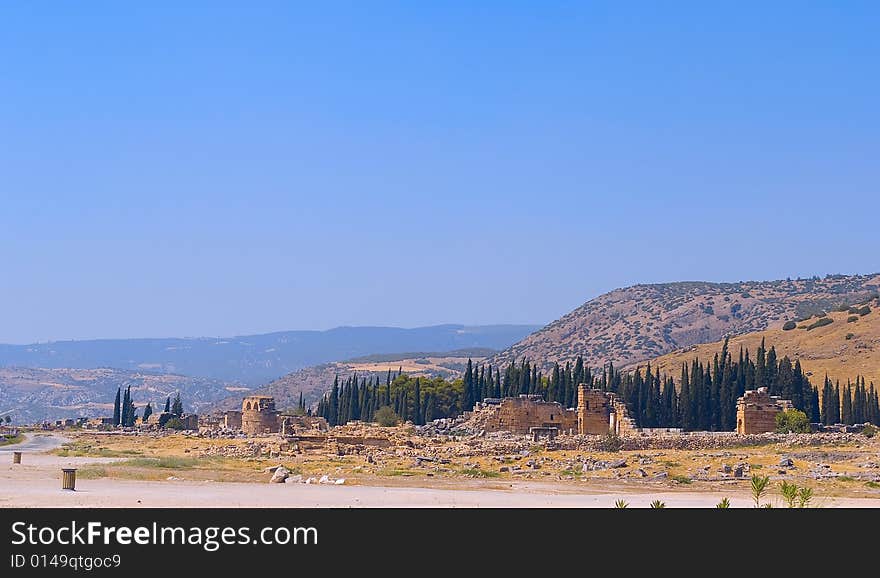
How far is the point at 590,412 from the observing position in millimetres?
51500

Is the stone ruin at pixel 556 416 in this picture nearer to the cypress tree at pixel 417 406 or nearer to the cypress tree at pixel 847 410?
the cypress tree at pixel 417 406

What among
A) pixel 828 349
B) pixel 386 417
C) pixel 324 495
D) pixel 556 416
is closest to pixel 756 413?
pixel 556 416

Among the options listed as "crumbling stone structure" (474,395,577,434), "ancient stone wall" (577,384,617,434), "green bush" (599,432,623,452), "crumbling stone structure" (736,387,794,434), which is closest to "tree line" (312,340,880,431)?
"ancient stone wall" (577,384,617,434)

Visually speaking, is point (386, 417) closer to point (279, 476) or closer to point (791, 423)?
point (791, 423)

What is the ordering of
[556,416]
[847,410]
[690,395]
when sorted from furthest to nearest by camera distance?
[847,410] < [690,395] < [556,416]

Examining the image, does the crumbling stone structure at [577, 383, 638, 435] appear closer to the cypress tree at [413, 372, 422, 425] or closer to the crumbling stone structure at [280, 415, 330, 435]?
the crumbling stone structure at [280, 415, 330, 435]

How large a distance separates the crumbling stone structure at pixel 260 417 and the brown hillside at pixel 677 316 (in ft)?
252

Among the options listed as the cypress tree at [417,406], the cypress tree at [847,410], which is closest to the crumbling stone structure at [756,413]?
the cypress tree at [847,410]

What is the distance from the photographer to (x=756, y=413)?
48.8 meters

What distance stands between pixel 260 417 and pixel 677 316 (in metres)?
105

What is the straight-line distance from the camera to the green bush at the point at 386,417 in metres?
62.0

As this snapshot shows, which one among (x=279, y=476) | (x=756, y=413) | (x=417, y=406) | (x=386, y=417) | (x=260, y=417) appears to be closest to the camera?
(x=279, y=476)

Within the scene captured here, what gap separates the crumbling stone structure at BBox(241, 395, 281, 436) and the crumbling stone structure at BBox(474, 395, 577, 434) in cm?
1483
